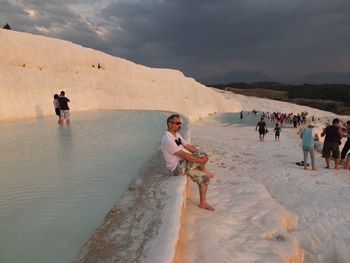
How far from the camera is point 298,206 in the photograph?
26.3 ft

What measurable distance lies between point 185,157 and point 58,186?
2.42 m

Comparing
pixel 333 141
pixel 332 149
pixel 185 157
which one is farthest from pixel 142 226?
pixel 333 141

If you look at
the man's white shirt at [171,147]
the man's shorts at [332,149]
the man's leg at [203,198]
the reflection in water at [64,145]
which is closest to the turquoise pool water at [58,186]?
the reflection in water at [64,145]

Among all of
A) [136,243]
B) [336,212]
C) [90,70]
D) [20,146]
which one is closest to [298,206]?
[336,212]

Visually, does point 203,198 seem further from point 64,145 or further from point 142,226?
point 64,145

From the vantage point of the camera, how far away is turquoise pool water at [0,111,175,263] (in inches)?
185

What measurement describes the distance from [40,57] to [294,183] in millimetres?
21565

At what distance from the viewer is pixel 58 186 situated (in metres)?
6.80

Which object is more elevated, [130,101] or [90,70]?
[90,70]

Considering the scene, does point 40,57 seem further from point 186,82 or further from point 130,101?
point 186,82

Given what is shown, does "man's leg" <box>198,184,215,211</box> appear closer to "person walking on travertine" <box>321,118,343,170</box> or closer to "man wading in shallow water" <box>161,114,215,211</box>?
"man wading in shallow water" <box>161,114,215,211</box>

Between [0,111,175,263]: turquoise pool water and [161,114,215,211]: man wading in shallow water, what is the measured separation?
118 centimetres

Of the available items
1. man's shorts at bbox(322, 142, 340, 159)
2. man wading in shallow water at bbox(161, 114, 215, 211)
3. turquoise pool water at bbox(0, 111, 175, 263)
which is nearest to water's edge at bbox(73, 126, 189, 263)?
turquoise pool water at bbox(0, 111, 175, 263)

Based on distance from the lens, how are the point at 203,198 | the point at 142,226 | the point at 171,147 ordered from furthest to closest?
the point at 203,198 → the point at 171,147 → the point at 142,226
